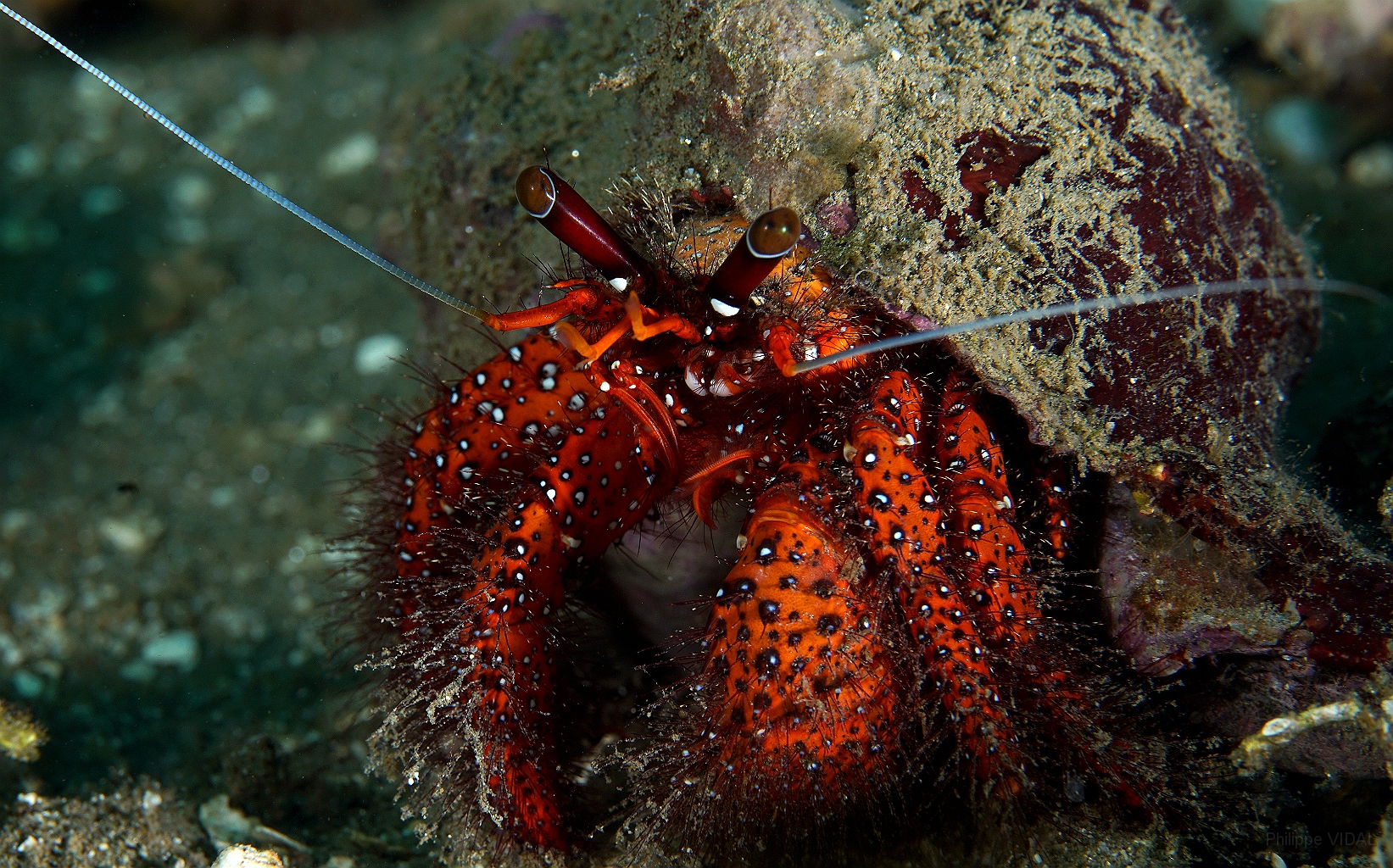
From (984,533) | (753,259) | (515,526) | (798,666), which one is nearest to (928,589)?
(984,533)

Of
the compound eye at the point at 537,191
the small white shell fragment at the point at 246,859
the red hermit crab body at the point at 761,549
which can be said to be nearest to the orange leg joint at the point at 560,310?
the red hermit crab body at the point at 761,549

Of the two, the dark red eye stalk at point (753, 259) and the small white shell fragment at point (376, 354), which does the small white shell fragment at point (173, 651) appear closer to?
the small white shell fragment at point (376, 354)

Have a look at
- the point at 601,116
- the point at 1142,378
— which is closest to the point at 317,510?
the point at 601,116

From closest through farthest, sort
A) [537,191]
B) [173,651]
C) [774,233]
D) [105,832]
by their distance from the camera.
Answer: [774,233] → [537,191] → [105,832] → [173,651]

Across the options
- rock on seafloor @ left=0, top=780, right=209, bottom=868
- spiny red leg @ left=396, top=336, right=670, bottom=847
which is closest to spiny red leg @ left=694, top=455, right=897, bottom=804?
spiny red leg @ left=396, top=336, right=670, bottom=847

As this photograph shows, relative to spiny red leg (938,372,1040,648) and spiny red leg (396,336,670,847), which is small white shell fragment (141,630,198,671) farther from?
spiny red leg (938,372,1040,648)

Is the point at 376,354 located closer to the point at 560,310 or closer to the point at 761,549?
the point at 560,310
